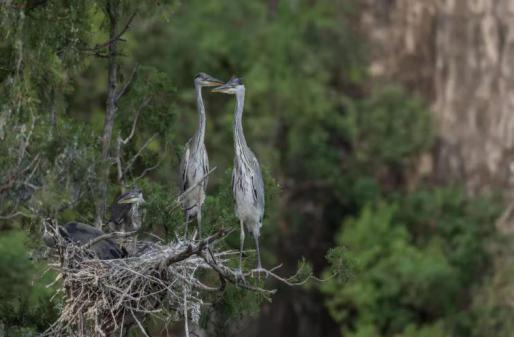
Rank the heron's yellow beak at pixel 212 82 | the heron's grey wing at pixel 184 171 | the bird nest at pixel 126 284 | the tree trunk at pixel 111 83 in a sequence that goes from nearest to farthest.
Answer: the bird nest at pixel 126 284 → the heron's grey wing at pixel 184 171 → the heron's yellow beak at pixel 212 82 → the tree trunk at pixel 111 83

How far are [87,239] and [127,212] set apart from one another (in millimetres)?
824

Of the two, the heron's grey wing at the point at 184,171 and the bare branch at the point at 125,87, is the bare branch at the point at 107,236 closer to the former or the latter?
the heron's grey wing at the point at 184,171

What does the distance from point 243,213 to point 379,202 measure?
9662 millimetres

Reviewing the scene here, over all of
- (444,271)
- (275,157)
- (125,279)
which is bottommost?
(444,271)

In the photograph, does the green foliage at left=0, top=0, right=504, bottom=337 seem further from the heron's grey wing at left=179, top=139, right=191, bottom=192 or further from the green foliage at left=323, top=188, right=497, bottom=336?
the heron's grey wing at left=179, top=139, right=191, bottom=192

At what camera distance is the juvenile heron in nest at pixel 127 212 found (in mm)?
12227

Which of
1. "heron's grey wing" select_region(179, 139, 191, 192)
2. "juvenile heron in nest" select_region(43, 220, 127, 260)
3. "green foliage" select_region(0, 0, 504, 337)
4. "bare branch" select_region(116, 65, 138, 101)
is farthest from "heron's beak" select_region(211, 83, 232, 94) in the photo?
"green foliage" select_region(0, 0, 504, 337)

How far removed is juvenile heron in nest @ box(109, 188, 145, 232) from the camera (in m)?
12.2

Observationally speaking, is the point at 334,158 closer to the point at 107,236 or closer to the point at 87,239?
the point at 87,239

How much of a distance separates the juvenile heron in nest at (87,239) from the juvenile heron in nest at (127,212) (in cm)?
29

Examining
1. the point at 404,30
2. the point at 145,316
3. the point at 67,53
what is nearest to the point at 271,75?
the point at 404,30

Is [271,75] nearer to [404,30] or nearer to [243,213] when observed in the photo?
[404,30]

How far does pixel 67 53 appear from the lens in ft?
42.8


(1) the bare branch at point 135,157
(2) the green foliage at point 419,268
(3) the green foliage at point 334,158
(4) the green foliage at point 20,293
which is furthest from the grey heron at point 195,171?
(2) the green foliage at point 419,268
